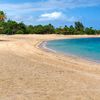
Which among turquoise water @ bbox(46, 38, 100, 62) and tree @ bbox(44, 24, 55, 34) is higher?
tree @ bbox(44, 24, 55, 34)

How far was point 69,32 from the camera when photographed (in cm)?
12106

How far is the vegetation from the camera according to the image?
102250mm

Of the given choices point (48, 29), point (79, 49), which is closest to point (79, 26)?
point (48, 29)

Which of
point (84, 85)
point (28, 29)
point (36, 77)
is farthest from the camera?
point (28, 29)

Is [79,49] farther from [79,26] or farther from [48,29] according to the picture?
[79,26]

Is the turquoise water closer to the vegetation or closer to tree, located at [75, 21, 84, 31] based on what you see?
the vegetation

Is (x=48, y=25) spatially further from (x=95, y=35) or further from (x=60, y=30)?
(x=95, y=35)

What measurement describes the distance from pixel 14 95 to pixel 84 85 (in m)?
3.01

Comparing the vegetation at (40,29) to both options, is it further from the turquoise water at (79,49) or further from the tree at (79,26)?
the turquoise water at (79,49)

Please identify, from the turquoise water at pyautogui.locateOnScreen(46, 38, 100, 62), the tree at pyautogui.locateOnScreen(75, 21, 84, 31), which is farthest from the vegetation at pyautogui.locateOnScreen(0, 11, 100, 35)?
the turquoise water at pyautogui.locateOnScreen(46, 38, 100, 62)

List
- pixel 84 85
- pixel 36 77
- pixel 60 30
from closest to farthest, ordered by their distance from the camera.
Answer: pixel 84 85
pixel 36 77
pixel 60 30

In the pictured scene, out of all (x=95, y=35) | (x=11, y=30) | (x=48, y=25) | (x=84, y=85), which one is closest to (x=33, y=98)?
(x=84, y=85)

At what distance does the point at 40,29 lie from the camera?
367 ft

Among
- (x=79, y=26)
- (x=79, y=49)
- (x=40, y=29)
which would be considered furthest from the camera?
(x=79, y=26)
